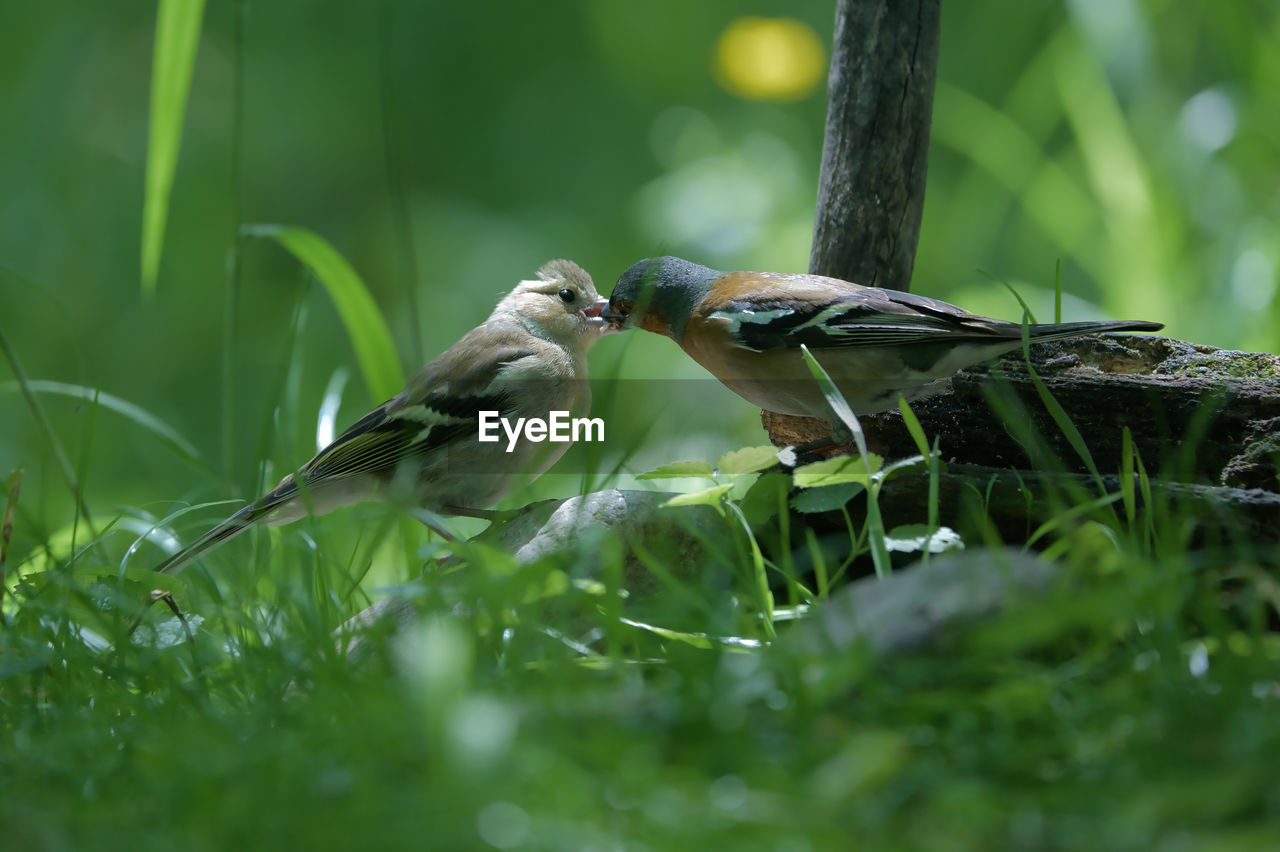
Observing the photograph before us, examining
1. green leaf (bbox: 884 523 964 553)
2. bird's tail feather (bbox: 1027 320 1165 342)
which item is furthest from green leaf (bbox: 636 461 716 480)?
bird's tail feather (bbox: 1027 320 1165 342)

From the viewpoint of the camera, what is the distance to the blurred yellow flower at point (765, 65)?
5707 millimetres

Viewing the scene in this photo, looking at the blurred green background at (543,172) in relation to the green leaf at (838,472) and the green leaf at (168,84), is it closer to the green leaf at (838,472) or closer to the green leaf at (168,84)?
the green leaf at (168,84)

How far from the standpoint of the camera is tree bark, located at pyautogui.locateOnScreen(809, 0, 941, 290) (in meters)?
2.79

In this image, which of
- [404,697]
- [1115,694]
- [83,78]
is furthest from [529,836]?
[83,78]

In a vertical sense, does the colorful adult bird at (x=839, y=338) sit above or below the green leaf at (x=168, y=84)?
below

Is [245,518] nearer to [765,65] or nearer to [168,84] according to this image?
[168,84]

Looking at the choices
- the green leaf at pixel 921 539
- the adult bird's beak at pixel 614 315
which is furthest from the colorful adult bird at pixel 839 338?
the green leaf at pixel 921 539

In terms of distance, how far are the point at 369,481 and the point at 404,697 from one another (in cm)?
202

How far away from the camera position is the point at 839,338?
2.88m

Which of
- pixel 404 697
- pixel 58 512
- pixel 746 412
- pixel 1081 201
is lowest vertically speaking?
pixel 58 512

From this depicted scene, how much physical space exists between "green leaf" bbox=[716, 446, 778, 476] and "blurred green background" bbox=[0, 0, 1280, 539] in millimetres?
1995

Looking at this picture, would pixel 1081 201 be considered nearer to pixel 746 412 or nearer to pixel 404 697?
pixel 746 412

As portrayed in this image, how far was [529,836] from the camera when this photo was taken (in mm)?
1019

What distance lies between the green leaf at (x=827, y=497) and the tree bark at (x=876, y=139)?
3.84ft
